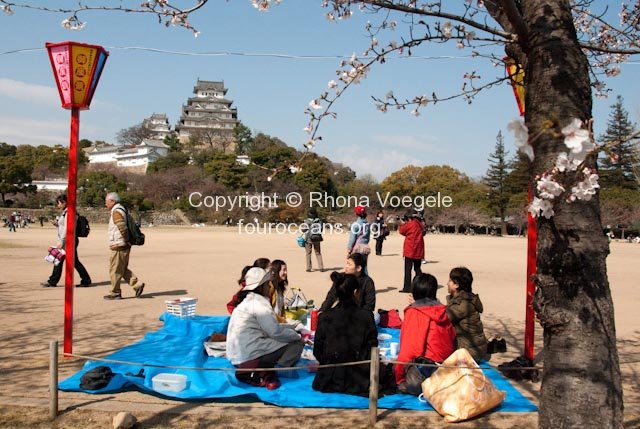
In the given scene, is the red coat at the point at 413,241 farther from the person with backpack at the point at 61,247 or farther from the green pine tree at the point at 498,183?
the green pine tree at the point at 498,183

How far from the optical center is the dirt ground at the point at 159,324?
3.54 meters

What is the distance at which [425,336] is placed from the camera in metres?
4.18

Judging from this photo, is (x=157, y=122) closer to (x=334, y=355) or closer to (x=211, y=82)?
(x=211, y=82)

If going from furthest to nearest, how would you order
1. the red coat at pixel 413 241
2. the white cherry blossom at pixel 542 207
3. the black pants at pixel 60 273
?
the black pants at pixel 60 273 → the red coat at pixel 413 241 → the white cherry blossom at pixel 542 207

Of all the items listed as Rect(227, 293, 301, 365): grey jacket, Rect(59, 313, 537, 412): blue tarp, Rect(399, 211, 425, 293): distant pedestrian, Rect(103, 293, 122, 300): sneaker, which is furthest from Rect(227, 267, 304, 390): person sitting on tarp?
Rect(399, 211, 425, 293): distant pedestrian

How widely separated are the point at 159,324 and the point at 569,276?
17.1 ft

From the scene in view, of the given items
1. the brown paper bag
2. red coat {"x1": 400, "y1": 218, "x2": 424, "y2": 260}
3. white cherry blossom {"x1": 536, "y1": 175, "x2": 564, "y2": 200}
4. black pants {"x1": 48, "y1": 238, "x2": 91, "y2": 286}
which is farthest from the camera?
black pants {"x1": 48, "y1": 238, "x2": 91, "y2": 286}

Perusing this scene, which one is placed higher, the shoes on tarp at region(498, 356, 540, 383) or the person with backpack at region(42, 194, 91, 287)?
the person with backpack at region(42, 194, 91, 287)

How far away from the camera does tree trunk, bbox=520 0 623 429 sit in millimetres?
2291

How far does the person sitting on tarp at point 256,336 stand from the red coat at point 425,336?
956mm

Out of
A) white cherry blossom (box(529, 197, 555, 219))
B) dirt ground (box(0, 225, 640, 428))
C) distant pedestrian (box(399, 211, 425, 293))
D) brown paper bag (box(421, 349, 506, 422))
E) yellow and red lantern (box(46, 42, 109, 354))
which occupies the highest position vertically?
yellow and red lantern (box(46, 42, 109, 354))

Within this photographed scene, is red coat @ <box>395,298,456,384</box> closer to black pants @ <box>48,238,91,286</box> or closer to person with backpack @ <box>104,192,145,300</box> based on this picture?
person with backpack @ <box>104,192,145,300</box>

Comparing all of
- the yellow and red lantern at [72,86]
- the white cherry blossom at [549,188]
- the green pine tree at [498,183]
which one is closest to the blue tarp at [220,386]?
the yellow and red lantern at [72,86]

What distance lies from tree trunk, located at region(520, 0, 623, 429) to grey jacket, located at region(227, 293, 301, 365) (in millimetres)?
2312
